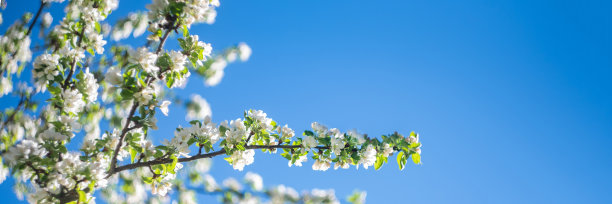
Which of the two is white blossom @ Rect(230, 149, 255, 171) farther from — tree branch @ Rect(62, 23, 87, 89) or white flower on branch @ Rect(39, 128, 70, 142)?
tree branch @ Rect(62, 23, 87, 89)

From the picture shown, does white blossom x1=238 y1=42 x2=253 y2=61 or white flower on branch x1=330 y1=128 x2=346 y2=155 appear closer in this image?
white flower on branch x1=330 y1=128 x2=346 y2=155

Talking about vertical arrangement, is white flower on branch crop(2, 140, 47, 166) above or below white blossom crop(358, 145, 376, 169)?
below

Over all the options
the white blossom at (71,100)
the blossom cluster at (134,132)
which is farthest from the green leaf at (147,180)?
the white blossom at (71,100)

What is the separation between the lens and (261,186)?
2.69m

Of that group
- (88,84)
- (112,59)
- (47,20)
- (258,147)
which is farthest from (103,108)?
(258,147)

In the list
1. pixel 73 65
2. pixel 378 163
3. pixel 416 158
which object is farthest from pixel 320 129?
pixel 73 65

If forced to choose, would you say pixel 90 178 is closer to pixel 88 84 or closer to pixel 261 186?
pixel 88 84

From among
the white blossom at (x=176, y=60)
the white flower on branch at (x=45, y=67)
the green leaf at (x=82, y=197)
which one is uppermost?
the white flower on branch at (x=45, y=67)

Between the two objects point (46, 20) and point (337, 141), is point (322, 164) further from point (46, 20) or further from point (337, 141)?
point (46, 20)

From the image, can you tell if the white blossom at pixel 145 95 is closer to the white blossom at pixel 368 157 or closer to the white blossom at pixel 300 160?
the white blossom at pixel 300 160

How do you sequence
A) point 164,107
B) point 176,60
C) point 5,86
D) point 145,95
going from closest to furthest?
point 145,95
point 164,107
point 176,60
point 5,86

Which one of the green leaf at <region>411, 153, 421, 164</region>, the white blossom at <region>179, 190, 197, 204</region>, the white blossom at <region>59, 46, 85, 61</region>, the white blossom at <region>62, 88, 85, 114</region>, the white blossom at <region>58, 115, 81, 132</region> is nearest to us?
the white blossom at <region>58, 115, 81, 132</region>

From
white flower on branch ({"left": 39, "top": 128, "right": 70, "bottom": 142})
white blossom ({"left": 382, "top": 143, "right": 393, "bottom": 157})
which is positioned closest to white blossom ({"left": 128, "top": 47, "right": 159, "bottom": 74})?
white flower on branch ({"left": 39, "top": 128, "right": 70, "bottom": 142})

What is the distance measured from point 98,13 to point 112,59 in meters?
0.80
